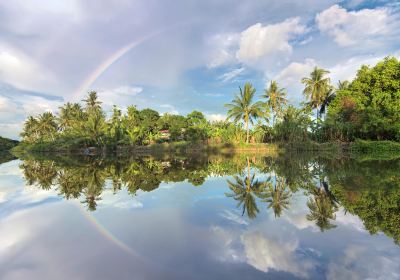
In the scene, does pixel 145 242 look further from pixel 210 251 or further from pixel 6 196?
pixel 6 196

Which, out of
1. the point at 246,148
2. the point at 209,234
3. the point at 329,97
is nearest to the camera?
the point at 209,234

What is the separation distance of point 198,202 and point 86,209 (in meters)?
2.40

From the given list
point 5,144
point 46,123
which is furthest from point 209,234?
point 5,144

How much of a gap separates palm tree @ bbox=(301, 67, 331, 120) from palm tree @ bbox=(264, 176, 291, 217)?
3116 cm

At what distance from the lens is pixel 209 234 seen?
13.3 ft

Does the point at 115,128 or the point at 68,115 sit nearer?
the point at 115,128

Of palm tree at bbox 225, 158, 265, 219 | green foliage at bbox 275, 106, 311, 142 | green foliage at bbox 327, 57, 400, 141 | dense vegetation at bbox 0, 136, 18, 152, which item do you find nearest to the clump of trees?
green foliage at bbox 275, 106, 311, 142

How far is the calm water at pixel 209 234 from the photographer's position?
2.94 metres

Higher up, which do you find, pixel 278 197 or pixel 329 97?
pixel 329 97

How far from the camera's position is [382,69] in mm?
26938

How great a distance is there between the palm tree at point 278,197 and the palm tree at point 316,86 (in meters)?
31.2

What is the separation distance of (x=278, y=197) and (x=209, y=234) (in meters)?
2.93

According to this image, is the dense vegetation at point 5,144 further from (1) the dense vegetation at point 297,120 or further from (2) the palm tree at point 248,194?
(2) the palm tree at point 248,194

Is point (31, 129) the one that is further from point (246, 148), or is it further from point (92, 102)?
point (246, 148)
